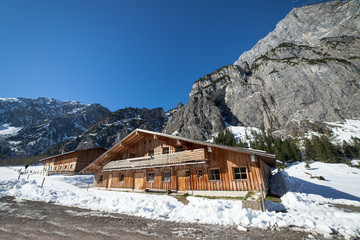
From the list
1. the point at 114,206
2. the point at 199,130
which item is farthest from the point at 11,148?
the point at 114,206

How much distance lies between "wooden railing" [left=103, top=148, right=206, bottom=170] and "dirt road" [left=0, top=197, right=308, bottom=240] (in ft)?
27.5

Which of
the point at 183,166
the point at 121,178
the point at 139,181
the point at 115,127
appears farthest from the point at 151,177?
the point at 115,127

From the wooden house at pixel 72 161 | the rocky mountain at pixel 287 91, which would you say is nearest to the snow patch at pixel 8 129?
the rocky mountain at pixel 287 91

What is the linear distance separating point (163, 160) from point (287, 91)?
123609 mm

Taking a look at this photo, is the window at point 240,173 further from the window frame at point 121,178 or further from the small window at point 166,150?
the window frame at point 121,178

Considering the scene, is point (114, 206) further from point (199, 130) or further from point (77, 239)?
point (199, 130)

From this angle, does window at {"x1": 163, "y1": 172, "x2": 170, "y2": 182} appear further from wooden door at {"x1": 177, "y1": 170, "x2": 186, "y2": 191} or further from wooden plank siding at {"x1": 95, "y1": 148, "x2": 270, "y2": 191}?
wooden door at {"x1": 177, "y1": 170, "x2": 186, "y2": 191}

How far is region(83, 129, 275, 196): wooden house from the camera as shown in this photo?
14.0 meters

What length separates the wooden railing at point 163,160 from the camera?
617 inches

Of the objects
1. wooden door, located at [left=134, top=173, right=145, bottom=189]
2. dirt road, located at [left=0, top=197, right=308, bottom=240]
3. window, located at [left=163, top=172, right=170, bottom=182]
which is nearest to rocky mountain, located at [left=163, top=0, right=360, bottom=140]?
wooden door, located at [left=134, top=173, right=145, bottom=189]

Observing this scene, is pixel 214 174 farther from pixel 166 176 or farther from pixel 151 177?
pixel 151 177

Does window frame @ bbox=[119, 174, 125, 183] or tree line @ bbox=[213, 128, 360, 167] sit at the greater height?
tree line @ bbox=[213, 128, 360, 167]

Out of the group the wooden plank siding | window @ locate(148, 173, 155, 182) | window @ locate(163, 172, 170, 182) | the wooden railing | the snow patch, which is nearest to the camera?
the wooden plank siding

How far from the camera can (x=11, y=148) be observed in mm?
130250
